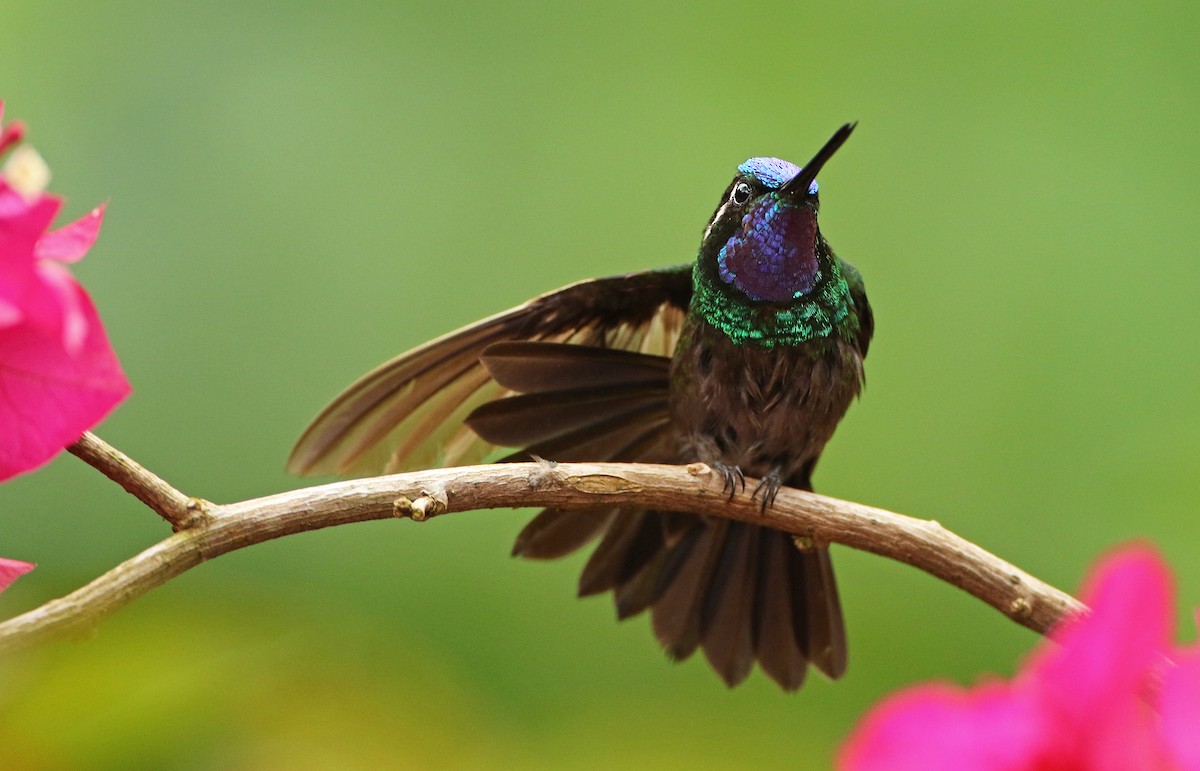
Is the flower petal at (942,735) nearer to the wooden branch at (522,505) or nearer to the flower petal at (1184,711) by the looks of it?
the flower petal at (1184,711)

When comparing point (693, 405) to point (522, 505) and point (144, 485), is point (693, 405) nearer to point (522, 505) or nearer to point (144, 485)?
point (522, 505)

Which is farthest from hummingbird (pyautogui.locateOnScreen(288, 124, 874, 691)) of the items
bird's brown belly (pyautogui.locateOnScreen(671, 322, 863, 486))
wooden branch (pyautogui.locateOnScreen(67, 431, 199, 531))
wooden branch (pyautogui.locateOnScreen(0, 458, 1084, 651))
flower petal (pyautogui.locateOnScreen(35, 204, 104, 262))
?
flower petal (pyautogui.locateOnScreen(35, 204, 104, 262))

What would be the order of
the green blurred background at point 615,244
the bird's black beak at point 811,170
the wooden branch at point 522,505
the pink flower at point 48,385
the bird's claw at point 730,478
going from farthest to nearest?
the green blurred background at point 615,244 < the bird's claw at point 730,478 < the bird's black beak at point 811,170 < the wooden branch at point 522,505 < the pink flower at point 48,385

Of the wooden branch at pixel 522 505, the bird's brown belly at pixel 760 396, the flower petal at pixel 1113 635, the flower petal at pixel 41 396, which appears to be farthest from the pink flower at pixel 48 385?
the bird's brown belly at pixel 760 396

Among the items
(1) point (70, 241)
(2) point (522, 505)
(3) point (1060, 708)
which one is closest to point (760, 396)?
(2) point (522, 505)

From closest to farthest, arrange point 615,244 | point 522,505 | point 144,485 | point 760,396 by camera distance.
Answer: point 144,485 → point 522,505 → point 760,396 → point 615,244

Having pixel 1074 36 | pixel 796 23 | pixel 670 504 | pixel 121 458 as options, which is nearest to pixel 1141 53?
pixel 1074 36
